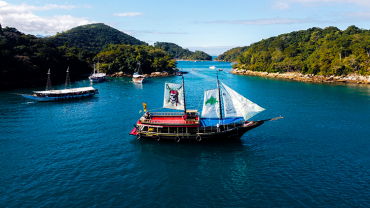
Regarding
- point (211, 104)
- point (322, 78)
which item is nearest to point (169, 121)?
point (211, 104)

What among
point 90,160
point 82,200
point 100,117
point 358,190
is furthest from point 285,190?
point 100,117

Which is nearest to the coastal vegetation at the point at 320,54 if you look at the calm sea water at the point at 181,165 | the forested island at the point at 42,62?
the calm sea water at the point at 181,165

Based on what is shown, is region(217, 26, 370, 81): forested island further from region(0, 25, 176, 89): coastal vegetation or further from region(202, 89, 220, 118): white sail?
region(202, 89, 220, 118): white sail

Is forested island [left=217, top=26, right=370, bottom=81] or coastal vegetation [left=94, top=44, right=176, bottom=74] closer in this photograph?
forested island [left=217, top=26, right=370, bottom=81]

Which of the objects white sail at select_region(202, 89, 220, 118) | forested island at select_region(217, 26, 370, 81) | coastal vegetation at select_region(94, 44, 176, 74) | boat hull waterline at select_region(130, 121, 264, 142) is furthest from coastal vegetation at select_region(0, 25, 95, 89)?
forested island at select_region(217, 26, 370, 81)

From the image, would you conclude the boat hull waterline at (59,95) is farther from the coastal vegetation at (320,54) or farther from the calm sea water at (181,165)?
the coastal vegetation at (320,54)

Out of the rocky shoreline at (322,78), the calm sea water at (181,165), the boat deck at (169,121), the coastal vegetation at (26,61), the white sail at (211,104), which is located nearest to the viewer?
the calm sea water at (181,165)

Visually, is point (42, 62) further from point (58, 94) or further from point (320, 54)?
point (320, 54)
